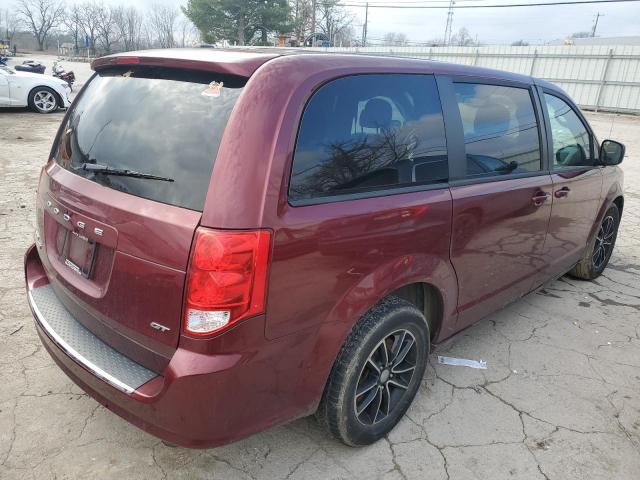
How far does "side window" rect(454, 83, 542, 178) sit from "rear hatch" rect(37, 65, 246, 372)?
55.1 inches

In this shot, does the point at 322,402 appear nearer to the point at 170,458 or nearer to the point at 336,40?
the point at 170,458

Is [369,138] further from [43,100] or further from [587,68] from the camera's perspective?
[587,68]

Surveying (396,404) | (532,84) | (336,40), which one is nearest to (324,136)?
(396,404)

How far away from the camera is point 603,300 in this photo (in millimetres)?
4312

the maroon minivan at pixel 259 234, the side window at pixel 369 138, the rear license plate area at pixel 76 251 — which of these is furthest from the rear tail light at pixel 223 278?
the rear license plate area at pixel 76 251

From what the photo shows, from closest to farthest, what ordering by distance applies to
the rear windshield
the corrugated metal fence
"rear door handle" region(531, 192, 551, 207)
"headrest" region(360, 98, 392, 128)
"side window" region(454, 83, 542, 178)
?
the rear windshield
"headrest" region(360, 98, 392, 128)
"side window" region(454, 83, 542, 178)
"rear door handle" region(531, 192, 551, 207)
the corrugated metal fence

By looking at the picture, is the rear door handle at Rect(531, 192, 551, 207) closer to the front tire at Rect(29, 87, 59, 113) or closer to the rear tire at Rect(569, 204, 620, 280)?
the rear tire at Rect(569, 204, 620, 280)

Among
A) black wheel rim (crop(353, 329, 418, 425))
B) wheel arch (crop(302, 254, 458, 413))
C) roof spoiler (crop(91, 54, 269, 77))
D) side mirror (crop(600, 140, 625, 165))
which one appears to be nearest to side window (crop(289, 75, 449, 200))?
roof spoiler (crop(91, 54, 269, 77))

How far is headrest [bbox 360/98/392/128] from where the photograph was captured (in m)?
2.11

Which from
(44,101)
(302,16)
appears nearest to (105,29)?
(302,16)

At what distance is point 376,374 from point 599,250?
3292 millimetres

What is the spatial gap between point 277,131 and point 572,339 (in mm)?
2965

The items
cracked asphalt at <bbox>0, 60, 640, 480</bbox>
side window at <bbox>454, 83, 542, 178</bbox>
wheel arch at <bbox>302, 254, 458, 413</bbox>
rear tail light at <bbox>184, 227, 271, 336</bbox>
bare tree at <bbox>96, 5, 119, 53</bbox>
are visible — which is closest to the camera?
rear tail light at <bbox>184, 227, 271, 336</bbox>

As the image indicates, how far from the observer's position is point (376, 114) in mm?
2176
